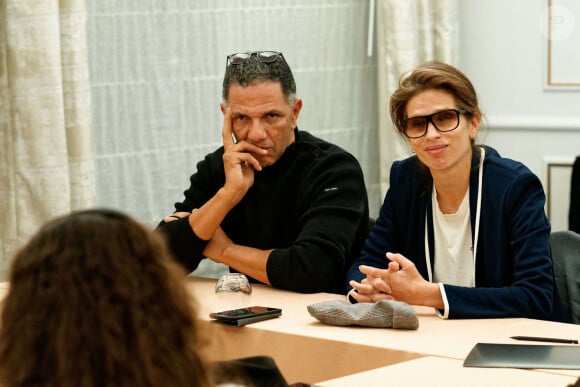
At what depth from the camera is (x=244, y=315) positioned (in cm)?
268

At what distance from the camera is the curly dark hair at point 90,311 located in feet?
3.51

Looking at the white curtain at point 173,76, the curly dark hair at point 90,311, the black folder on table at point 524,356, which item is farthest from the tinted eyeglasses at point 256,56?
the curly dark hair at point 90,311

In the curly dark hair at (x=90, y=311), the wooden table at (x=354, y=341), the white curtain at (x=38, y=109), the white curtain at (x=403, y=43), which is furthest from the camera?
the white curtain at (x=403, y=43)

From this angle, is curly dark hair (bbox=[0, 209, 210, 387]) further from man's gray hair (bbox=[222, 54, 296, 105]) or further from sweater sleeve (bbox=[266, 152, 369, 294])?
man's gray hair (bbox=[222, 54, 296, 105])

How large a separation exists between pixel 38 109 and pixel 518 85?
8.25 ft

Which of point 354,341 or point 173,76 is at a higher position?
point 173,76

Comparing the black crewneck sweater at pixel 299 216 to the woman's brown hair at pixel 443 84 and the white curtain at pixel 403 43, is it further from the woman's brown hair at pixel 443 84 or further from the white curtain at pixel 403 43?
the white curtain at pixel 403 43

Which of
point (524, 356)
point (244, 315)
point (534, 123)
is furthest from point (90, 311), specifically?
point (534, 123)

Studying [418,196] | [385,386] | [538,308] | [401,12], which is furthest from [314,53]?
[385,386]

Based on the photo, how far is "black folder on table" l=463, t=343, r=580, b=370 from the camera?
7.06 ft

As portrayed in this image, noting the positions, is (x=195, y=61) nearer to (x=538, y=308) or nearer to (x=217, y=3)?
(x=217, y=3)

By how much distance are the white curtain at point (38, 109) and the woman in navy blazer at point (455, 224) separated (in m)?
1.24

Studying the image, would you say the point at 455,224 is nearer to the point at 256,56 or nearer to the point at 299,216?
the point at 299,216

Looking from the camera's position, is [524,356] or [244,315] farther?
[244,315]
